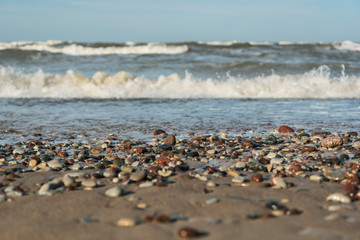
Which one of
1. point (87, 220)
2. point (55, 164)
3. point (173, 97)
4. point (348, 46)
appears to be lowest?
point (173, 97)

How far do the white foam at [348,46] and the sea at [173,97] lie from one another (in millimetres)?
6443

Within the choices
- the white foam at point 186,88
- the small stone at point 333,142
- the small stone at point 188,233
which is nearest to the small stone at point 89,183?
the small stone at point 188,233

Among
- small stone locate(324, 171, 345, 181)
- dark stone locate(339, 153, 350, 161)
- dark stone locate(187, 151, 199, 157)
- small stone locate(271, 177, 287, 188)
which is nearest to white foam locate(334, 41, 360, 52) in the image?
dark stone locate(339, 153, 350, 161)

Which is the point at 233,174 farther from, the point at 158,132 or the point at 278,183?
the point at 158,132

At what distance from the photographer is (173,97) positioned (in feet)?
35.7

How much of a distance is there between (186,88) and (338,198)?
944 centimetres

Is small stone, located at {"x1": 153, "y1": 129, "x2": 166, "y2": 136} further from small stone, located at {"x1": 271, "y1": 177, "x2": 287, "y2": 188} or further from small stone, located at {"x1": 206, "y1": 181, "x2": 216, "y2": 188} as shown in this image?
small stone, located at {"x1": 271, "y1": 177, "x2": 287, "y2": 188}

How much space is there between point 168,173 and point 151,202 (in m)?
0.76

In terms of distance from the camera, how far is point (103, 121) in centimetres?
705

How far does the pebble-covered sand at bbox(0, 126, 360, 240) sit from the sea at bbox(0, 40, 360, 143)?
130cm

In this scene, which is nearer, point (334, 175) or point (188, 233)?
point (188, 233)

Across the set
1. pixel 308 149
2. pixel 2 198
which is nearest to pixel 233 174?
pixel 308 149

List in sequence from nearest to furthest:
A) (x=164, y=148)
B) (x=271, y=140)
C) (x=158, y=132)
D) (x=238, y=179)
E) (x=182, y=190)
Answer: (x=182, y=190) → (x=238, y=179) → (x=164, y=148) → (x=271, y=140) → (x=158, y=132)

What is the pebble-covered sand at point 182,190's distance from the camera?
2.20 metres
